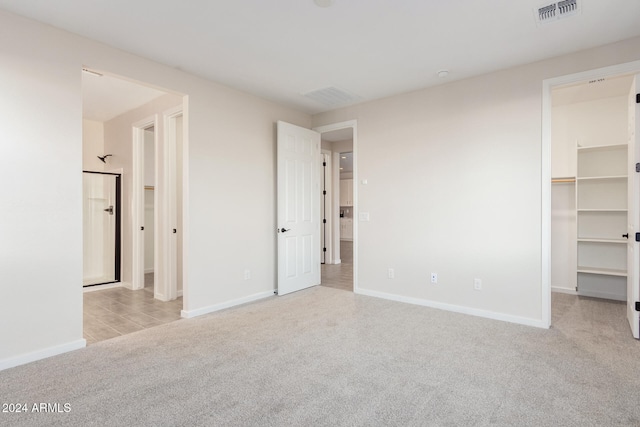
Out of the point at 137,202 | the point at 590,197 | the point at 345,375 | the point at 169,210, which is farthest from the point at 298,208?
the point at 590,197

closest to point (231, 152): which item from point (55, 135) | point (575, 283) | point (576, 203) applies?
point (55, 135)

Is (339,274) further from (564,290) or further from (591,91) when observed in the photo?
(591,91)

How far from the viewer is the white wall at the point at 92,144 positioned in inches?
217

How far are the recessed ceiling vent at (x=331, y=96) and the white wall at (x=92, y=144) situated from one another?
12.6ft

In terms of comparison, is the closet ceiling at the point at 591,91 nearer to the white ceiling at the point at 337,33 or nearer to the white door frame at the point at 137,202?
the white ceiling at the point at 337,33

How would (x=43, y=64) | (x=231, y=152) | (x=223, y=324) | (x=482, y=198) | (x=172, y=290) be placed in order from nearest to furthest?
(x=43, y=64)
(x=223, y=324)
(x=482, y=198)
(x=231, y=152)
(x=172, y=290)

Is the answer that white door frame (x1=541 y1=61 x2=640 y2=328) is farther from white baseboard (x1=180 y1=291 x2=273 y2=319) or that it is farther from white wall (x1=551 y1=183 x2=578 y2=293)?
white baseboard (x1=180 y1=291 x2=273 y2=319)

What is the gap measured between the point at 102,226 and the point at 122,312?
7.23 feet

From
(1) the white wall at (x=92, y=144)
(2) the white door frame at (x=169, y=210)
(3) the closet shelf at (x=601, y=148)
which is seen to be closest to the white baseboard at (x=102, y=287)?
(2) the white door frame at (x=169, y=210)

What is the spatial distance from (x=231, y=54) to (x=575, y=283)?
5267 mm

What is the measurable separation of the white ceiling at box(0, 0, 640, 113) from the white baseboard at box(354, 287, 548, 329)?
8.61 feet

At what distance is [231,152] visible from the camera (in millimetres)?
4082

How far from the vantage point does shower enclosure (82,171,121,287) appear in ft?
17.3

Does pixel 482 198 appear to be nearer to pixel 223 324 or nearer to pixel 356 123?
pixel 356 123
